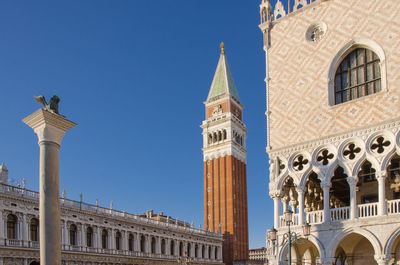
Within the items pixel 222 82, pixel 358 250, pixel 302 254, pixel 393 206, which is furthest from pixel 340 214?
pixel 222 82

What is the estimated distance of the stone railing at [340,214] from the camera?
1812cm

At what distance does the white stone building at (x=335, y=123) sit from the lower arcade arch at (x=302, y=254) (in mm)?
44

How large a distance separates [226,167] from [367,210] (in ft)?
163

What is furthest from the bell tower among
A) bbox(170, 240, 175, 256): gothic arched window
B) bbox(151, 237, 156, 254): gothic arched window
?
bbox(151, 237, 156, 254): gothic arched window

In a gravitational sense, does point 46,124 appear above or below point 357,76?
below

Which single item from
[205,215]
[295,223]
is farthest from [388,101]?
[205,215]

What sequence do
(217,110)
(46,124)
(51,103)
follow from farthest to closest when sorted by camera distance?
(217,110) < (51,103) < (46,124)

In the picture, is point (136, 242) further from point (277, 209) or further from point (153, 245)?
point (277, 209)

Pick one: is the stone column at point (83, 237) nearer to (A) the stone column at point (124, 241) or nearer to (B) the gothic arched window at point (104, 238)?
(B) the gothic arched window at point (104, 238)

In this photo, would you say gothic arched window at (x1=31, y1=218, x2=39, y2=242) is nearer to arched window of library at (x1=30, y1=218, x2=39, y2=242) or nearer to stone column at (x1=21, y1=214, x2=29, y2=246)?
arched window of library at (x1=30, y1=218, x2=39, y2=242)

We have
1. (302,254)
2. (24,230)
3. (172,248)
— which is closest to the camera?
(302,254)

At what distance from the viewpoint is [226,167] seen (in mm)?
67250

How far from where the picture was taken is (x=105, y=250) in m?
41.3

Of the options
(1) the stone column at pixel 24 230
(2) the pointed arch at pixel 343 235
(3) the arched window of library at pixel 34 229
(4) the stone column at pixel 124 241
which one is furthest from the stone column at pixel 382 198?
(4) the stone column at pixel 124 241
